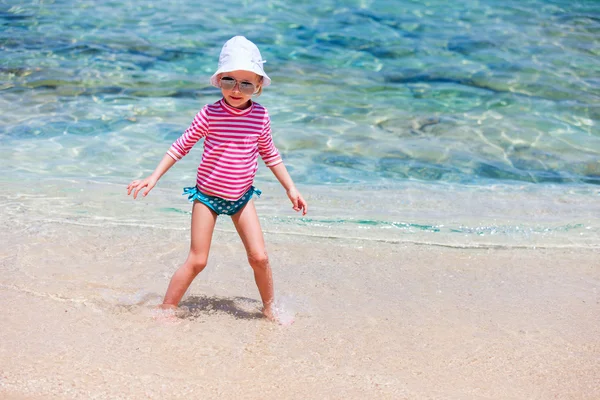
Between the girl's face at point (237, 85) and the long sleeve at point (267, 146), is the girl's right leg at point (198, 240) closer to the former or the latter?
the long sleeve at point (267, 146)

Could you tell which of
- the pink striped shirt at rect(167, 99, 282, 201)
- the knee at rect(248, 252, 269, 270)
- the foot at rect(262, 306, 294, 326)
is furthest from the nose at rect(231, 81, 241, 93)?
the foot at rect(262, 306, 294, 326)

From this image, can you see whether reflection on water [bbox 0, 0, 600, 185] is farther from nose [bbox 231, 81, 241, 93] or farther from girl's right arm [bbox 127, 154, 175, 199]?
nose [bbox 231, 81, 241, 93]

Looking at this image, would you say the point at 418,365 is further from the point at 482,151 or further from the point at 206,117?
the point at 482,151

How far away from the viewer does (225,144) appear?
134 inches

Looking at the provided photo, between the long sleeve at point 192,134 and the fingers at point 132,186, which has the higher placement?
the long sleeve at point 192,134

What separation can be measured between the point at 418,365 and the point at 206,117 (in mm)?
1475

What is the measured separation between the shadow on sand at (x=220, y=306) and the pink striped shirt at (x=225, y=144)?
615 millimetres

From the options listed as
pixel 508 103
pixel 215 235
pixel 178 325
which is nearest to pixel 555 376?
pixel 178 325

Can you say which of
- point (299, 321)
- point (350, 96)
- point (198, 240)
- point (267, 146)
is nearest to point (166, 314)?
point (198, 240)

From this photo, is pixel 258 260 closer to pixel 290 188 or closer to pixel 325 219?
pixel 290 188

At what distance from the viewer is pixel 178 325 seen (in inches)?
135

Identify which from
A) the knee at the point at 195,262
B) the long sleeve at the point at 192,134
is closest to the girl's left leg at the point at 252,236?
the knee at the point at 195,262

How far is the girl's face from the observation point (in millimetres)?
3309

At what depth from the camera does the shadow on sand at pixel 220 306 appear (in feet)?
12.0
